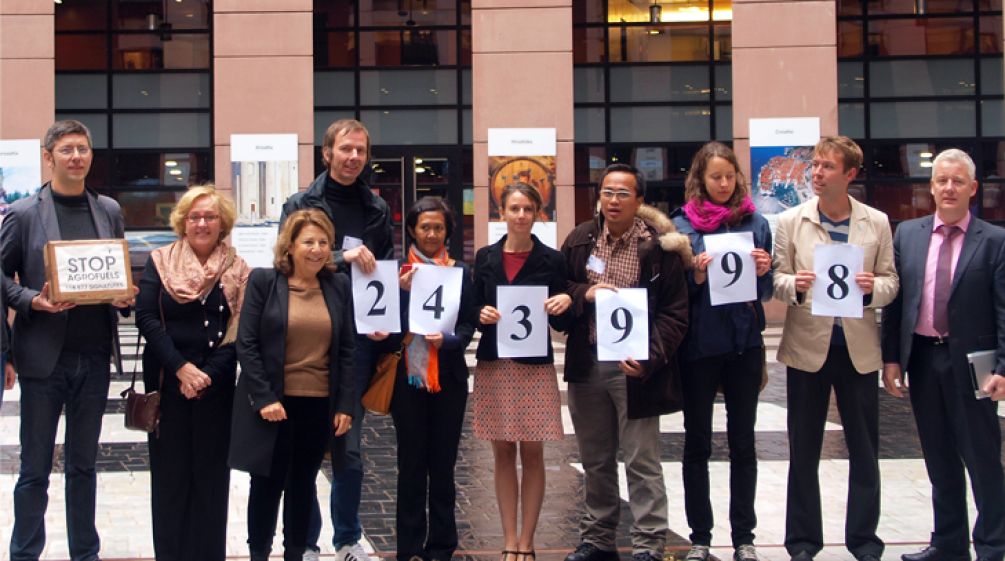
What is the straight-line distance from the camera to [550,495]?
8.38m

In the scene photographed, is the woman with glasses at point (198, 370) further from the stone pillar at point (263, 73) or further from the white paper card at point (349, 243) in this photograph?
the stone pillar at point (263, 73)

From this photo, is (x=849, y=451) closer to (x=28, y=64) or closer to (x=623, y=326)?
(x=623, y=326)

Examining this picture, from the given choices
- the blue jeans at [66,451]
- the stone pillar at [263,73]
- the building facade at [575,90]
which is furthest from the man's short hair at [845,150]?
the building facade at [575,90]

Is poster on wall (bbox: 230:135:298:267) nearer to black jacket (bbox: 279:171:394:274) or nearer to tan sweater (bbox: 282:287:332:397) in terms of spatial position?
black jacket (bbox: 279:171:394:274)

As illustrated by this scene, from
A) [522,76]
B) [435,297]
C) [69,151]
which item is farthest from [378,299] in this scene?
[522,76]

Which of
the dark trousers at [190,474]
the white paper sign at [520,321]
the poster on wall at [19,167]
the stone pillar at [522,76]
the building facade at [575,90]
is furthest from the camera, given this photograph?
the building facade at [575,90]

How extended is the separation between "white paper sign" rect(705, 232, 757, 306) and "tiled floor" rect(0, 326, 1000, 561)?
1614mm

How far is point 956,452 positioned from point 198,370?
14.5 feet

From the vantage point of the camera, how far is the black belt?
662 cm

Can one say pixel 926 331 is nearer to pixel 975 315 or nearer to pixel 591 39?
pixel 975 315

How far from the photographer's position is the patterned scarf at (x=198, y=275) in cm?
598

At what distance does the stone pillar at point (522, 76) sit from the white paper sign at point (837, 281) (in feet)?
46.3

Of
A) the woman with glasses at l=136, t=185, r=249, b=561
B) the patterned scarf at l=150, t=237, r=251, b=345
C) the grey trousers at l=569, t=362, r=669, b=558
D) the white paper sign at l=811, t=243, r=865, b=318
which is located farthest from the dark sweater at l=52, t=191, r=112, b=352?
the white paper sign at l=811, t=243, r=865, b=318

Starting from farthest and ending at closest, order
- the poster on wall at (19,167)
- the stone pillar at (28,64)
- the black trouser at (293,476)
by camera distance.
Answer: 1. the stone pillar at (28,64)
2. the poster on wall at (19,167)
3. the black trouser at (293,476)
